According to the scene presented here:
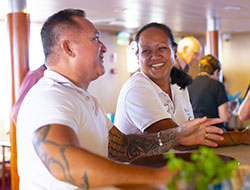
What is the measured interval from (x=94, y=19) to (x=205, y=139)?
20.0ft

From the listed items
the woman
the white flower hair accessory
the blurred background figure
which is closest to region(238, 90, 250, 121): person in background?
the woman

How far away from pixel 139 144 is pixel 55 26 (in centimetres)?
69

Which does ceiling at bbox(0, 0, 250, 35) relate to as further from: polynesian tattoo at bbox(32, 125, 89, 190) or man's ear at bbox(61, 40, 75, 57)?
polynesian tattoo at bbox(32, 125, 89, 190)

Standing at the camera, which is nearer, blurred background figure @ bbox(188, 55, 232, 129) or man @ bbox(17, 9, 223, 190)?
man @ bbox(17, 9, 223, 190)

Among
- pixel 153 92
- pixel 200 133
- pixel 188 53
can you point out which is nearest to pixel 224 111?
pixel 188 53

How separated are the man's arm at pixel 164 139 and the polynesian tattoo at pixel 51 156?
58 centimetres

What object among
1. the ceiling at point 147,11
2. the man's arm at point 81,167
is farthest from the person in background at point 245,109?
the ceiling at point 147,11

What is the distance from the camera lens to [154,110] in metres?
2.19

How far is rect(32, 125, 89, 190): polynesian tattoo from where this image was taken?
1216 mm

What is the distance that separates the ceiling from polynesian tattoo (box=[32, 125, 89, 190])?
15.3ft

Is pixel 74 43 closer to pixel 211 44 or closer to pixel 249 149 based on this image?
pixel 249 149

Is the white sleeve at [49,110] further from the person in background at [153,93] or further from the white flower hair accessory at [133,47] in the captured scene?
the white flower hair accessory at [133,47]

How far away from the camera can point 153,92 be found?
2.29m

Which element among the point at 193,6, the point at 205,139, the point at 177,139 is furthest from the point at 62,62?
the point at 193,6
